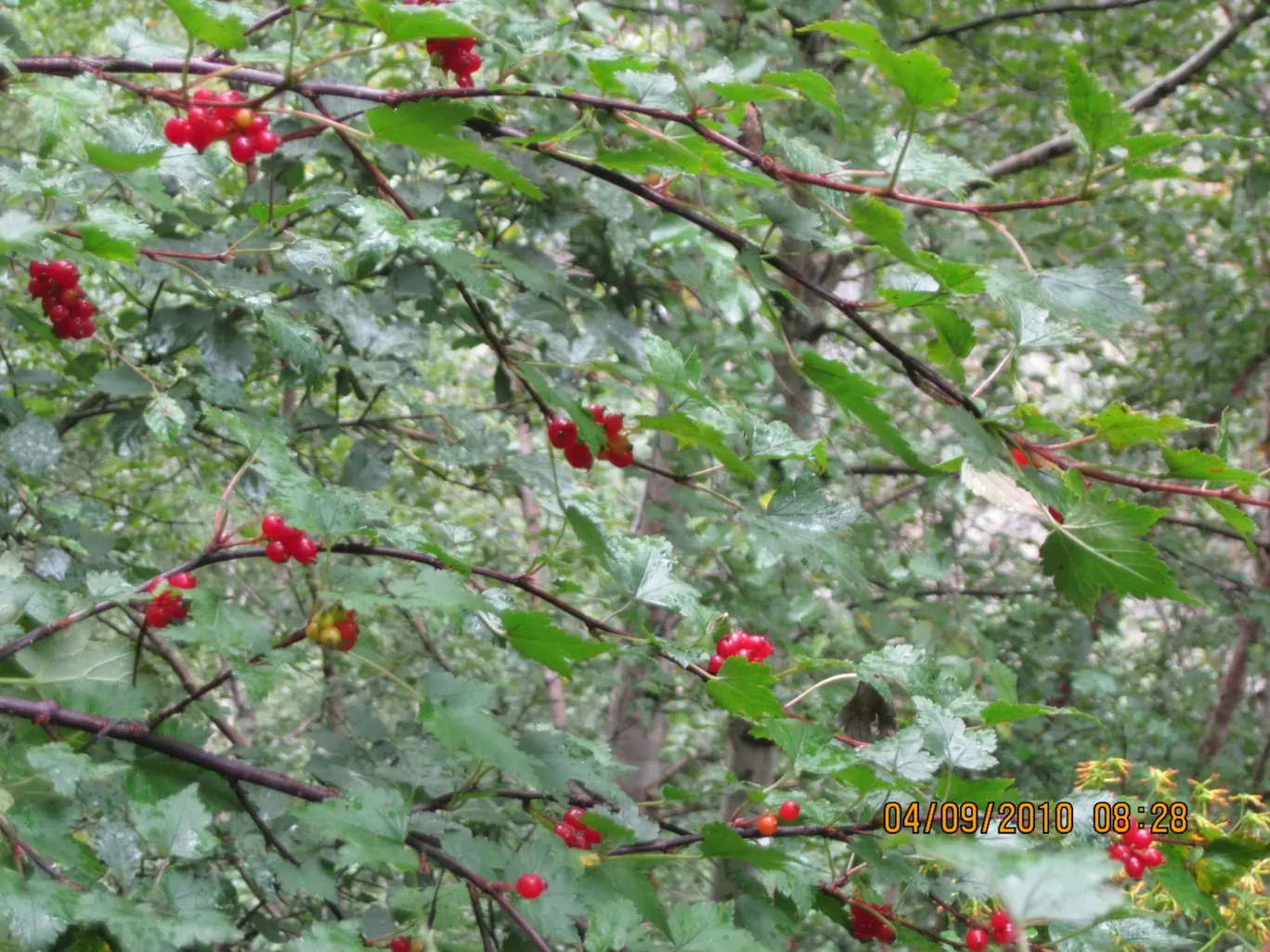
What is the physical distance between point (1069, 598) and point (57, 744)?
0.88m

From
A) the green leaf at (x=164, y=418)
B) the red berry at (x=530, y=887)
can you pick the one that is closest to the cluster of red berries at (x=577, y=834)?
the red berry at (x=530, y=887)

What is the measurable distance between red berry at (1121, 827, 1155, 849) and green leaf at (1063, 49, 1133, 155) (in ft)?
2.11

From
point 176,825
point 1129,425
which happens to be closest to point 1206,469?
point 1129,425

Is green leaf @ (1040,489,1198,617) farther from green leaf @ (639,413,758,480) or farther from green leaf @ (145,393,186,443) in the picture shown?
green leaf @ (145,393,186,443)

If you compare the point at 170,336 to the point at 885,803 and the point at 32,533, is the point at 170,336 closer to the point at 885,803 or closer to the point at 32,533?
the point at 32,533

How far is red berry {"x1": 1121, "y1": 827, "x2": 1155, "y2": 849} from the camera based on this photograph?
1022mm

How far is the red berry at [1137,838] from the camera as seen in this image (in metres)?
1.02

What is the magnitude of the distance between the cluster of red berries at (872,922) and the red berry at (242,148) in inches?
36.7

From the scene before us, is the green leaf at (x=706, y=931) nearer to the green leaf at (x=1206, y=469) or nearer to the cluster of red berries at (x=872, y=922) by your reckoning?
the cluster of red berries at (x=872, y=922)

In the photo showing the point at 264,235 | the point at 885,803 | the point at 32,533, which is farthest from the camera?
the point at 32,533

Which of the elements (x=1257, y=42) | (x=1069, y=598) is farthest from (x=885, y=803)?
(x=1257, y=42)

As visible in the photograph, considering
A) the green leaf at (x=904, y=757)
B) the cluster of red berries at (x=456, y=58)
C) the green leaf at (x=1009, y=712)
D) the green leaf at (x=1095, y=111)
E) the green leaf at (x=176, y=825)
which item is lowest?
the green leaf at (x=176, y=825)

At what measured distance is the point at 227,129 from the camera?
1.07m

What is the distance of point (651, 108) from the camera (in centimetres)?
96
